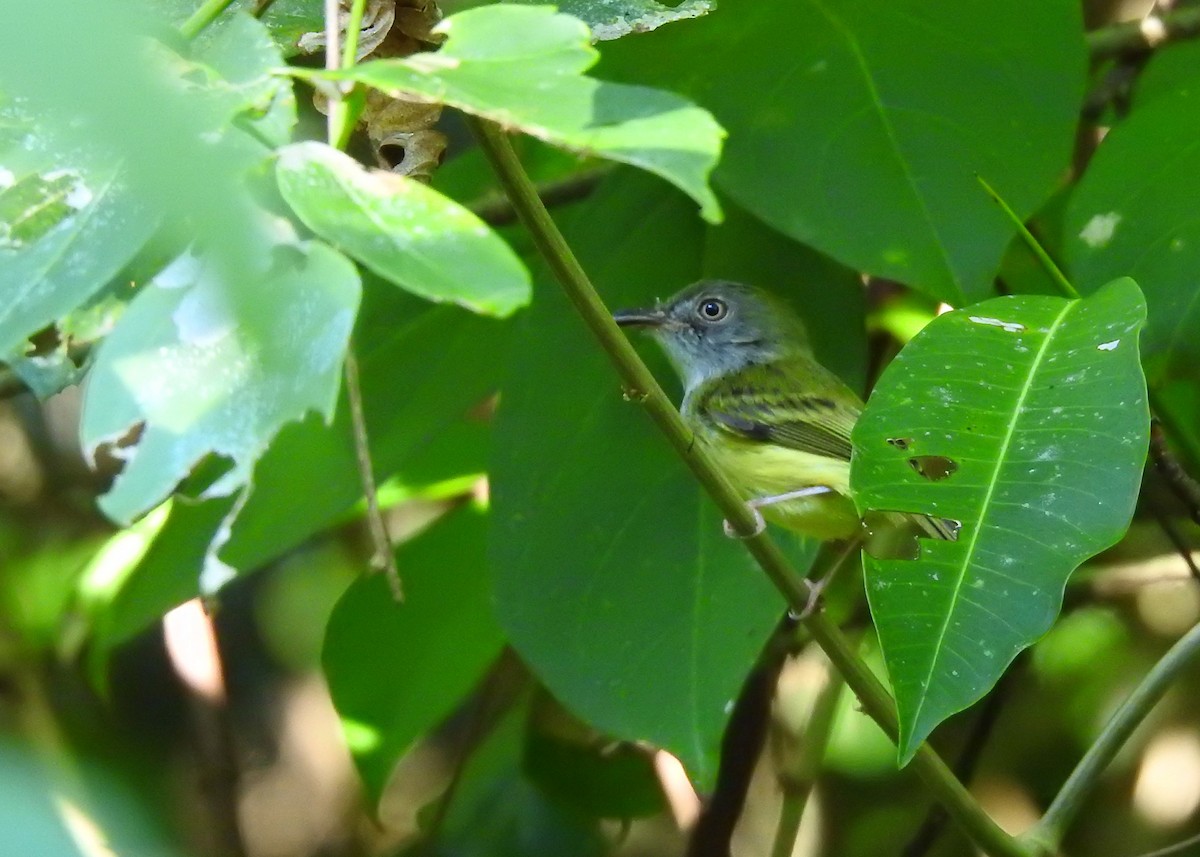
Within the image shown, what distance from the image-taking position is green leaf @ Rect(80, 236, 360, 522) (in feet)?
2.51

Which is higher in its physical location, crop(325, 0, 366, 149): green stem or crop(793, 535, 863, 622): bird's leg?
crop(325, 0, 366, 149): green stem

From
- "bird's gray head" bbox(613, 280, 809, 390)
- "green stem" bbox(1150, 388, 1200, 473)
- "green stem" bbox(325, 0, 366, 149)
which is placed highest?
"green stem" bbox(325, 0, 366, 149)

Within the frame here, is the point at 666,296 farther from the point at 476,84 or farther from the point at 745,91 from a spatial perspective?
the point at 476,84

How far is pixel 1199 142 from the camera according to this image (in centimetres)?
201

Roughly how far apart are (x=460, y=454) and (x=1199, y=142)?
1.49m

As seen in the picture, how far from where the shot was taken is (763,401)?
9.80ft

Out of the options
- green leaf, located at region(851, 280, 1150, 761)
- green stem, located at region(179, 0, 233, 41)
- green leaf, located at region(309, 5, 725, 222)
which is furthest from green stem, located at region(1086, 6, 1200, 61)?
green leaf, located at region(309, 5, 725, 222)

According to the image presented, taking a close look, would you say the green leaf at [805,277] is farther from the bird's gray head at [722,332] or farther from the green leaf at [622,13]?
the green leaf at [622,13]

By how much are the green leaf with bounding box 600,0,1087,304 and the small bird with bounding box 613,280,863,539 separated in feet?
1.63

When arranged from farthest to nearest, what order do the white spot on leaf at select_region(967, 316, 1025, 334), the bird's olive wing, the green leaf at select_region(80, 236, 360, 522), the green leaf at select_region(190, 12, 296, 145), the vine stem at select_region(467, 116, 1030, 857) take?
the bird's olive wing, the white spot on leaf at select_region(967, 316, 1025, 334), the vine stem at select_region(467, 116, 1030, 857), the green leaf at select_region(190, 12, 296, 145), the green leaf at select_region(80, 236, 360, 522)

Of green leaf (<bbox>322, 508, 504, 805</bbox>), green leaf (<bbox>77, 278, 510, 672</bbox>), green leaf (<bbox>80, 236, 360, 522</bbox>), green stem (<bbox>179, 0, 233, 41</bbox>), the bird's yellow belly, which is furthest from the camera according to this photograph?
green leaf (<bbox>322, 508, 504, 805</bbox>)

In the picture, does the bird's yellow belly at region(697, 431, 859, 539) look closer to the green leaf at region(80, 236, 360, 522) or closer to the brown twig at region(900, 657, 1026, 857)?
the brown twig at region(900, 657, 1026, 857)

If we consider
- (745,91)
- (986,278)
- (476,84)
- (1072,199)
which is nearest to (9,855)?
(476,84)

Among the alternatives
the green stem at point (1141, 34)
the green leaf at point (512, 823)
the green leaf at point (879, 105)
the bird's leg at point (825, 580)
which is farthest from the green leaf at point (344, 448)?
the green stem at point (1141, 34)
